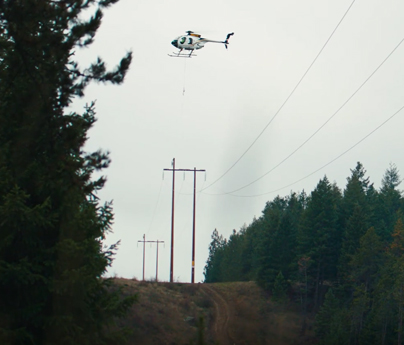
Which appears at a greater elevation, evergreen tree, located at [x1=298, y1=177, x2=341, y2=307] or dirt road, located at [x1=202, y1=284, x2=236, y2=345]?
evergreen tree, located at [x1=298, y1=177, x2=341, y2=307]

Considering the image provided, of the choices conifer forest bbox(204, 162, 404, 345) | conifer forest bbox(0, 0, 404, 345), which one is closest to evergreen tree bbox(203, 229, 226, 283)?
conifer forest bbox(204, 162, 404, 345)

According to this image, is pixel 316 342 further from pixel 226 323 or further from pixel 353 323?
pixel 226 323

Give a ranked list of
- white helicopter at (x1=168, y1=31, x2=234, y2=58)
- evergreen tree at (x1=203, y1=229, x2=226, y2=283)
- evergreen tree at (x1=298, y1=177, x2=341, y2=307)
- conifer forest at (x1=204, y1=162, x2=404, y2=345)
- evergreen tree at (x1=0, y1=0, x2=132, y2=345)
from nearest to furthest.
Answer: evergreen tree at (x1=0, y1=0, x2=132, y2=345) < white helicopter at (x1=168, y1=31, x2=234, y2=58) < conifer forest at (x1=204, y1=162, x2=404, y2=345) < evergreen tree at (x1=298, y1=177, x2=341, y2=307) < evergreen tree at (x1=203, y1=229, x2=226, y2=283)

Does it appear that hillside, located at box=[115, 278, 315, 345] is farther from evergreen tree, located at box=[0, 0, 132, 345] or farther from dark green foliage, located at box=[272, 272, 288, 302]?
evergreen tree, located at box=[0, 0, 132, 345]

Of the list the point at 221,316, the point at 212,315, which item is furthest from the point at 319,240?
the point at 212,315

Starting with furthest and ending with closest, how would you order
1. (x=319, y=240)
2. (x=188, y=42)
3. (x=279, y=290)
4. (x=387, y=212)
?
1. (x=387, y=212)
2. (x=319, y=240)
3. (x=279, y=290)
4. (x=188, y=42)

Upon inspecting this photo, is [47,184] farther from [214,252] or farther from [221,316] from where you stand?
[214,252]

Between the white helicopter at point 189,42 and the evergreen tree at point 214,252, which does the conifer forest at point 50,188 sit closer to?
the white helicopter at point 189,42
